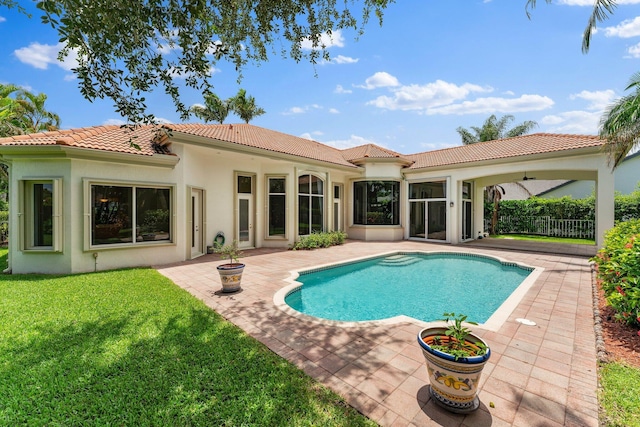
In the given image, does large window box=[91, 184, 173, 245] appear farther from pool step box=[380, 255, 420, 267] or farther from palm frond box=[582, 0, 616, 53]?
palm frond box=[582, 0, 616, 53]

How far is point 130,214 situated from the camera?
10016 millimetres

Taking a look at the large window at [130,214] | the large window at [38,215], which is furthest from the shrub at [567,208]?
the large window at [38,215]

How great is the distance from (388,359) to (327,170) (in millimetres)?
13560

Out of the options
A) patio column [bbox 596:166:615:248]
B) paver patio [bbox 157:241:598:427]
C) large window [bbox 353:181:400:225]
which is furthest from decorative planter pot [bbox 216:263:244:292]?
patio column [bbox 596:166:615:248]

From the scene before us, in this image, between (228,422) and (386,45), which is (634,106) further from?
(228,422)

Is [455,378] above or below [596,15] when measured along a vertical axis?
below

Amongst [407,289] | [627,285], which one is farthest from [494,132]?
[627,285]

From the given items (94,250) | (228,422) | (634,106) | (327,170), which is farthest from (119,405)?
(634,106)

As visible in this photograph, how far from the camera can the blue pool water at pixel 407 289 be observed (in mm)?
6871

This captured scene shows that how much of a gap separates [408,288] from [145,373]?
24.0ft

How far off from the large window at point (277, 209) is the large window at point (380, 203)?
621cm

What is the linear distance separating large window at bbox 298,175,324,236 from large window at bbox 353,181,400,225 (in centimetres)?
353

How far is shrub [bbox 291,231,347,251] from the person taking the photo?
48.0 ft

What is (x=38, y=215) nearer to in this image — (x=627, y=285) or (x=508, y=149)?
(x=627, y=285)
